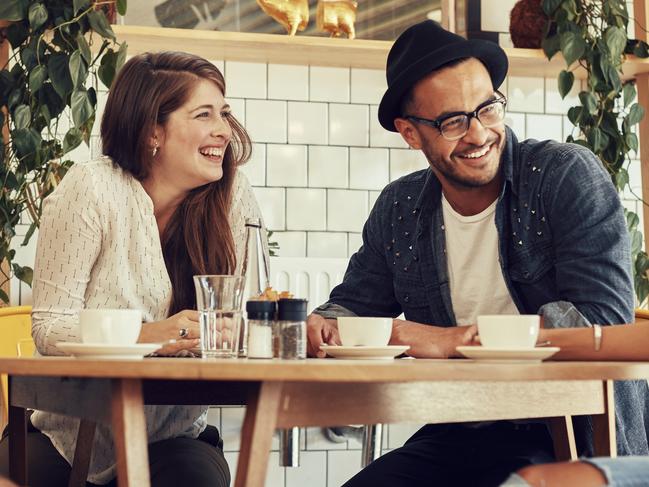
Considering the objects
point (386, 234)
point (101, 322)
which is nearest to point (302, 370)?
point (101, 322)

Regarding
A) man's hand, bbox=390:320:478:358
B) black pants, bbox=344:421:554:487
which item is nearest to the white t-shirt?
black pants, bbox=344:421:554:487

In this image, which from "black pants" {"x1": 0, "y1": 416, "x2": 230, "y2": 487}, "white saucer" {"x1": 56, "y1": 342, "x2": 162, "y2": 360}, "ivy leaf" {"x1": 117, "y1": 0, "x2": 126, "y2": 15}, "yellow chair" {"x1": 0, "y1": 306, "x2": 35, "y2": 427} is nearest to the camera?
"white saucer" {"x1": 56, "y1": 342, "x2": 162, "y2": 360}

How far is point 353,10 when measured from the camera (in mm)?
3969

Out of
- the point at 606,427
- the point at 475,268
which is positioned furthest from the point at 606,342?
the point at 475,268

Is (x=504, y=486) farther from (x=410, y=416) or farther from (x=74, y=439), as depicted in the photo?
(x=74, y=439)

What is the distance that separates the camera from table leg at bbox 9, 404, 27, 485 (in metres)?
1.92

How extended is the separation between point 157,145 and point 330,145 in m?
1.59

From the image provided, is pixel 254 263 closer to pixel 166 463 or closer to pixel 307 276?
pixel 166 463

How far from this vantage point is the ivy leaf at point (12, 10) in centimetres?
338

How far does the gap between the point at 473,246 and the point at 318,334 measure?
0.52 metres

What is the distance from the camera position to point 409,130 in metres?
2.54

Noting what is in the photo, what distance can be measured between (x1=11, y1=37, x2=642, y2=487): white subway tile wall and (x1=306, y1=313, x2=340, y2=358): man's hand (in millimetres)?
1900

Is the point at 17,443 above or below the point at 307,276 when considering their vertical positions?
below

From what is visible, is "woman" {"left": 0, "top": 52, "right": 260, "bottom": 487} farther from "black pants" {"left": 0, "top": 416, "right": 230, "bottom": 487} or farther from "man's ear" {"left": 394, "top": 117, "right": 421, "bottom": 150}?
"man's ear" {"left": 394, "top": 117, "right": 421, "bottom": 150}
